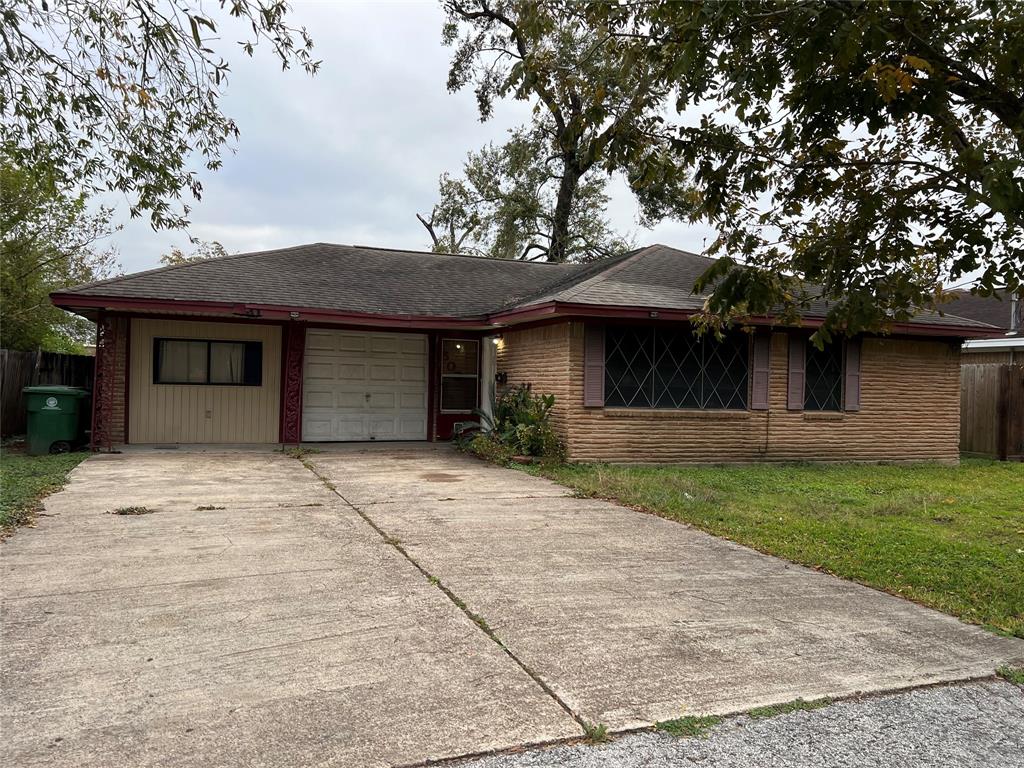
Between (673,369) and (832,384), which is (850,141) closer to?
(673,369)

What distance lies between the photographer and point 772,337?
11336mm

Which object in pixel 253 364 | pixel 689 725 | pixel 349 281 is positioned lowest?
pixel 689 725

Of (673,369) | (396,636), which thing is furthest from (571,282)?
(396,636)

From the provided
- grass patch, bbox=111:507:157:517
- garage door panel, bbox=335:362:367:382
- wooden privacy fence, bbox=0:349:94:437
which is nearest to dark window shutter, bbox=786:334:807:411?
garage door panel, bbox=335:362:367:382

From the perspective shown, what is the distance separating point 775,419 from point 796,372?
835 mm

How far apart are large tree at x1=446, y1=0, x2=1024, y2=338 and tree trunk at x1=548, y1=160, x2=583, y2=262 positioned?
21.3 metres

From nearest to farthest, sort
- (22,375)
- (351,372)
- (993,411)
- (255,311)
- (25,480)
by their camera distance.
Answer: (25,480) < (255,311) < (22,375) < (351,372) < (993,411)

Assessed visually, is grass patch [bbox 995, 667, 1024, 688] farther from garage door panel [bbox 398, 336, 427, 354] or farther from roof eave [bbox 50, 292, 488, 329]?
garage door panel [bbox 398, 336, 427, 354]

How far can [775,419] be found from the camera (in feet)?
37.6

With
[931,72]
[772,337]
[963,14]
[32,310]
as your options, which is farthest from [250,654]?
[32,310]

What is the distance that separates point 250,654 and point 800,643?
106 inches

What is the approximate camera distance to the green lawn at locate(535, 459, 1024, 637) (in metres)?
4.79

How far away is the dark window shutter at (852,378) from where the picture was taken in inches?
465

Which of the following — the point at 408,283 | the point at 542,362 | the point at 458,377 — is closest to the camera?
the point at 542,362
